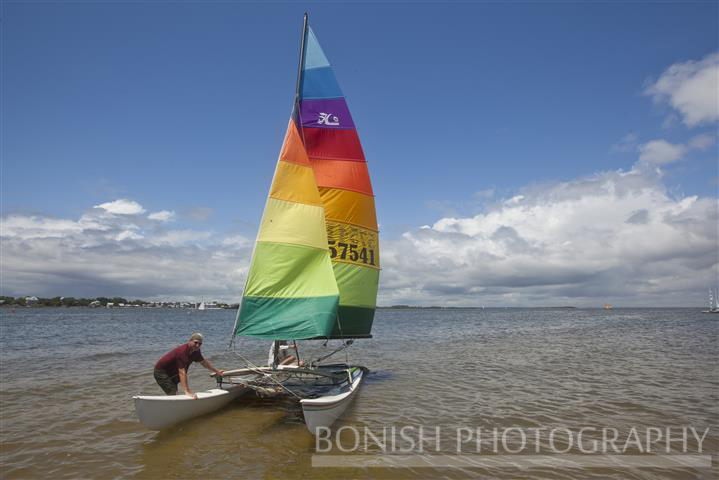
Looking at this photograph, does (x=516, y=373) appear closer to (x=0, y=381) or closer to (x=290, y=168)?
(x=290, y=168)

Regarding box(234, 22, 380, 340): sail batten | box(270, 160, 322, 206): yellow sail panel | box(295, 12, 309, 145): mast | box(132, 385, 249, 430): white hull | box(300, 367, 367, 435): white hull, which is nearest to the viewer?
box(300, 367, 367, 435): white hull

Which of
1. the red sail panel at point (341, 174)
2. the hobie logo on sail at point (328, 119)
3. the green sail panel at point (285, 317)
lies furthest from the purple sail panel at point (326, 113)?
the green sail panel at point (285, 317)

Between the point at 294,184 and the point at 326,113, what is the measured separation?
162 inches

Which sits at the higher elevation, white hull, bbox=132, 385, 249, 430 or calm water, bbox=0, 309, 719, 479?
white hull, bbox=132, 385, 249, 430

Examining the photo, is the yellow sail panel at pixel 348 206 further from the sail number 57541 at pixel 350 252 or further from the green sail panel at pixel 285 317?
the green sail panel at pixel 285 317

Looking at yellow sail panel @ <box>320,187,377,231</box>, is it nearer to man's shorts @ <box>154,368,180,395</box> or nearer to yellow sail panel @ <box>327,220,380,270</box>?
yellow sail panel @ <box>327,220,380,270</box>

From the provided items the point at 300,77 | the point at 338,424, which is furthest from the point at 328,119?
the point at 338,424

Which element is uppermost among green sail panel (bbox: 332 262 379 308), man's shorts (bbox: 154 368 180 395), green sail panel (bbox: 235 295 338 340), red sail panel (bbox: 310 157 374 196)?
red sail panel (bbox: 310 157 374 196)

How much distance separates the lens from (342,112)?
13430mm

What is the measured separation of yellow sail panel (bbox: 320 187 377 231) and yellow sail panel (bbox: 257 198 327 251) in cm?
256

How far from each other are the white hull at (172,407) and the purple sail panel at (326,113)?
8.54 m

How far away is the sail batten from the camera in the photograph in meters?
9.66

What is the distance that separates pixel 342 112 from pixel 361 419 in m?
9.62

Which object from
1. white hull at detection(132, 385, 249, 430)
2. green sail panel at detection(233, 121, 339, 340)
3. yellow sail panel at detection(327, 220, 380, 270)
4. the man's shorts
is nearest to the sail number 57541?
yellow sail panel at detection(327, 220, 380, 270)
